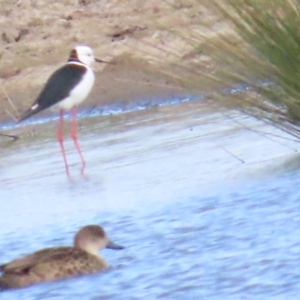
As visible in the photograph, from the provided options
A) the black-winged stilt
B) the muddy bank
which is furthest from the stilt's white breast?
the muddy bank

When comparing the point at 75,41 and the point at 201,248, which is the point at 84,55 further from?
the point at 201,248

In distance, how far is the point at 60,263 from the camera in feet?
16.9

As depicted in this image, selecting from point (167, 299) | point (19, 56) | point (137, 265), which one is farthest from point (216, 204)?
point (19, 56)

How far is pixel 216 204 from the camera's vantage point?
636cm

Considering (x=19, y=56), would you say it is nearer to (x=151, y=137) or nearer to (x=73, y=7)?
(x=73, y=7)

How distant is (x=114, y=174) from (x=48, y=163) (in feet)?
4.93

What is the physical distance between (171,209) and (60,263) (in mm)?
1351

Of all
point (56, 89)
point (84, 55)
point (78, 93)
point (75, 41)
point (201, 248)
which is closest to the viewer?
point (201, 248)

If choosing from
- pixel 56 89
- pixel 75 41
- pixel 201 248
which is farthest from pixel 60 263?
pixel 75 41

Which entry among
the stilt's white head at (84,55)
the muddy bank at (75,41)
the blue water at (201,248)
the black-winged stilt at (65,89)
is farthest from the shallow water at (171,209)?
the muddy bank at (75,41)

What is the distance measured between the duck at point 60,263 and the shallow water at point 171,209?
0.05 meters

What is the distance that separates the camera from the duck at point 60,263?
5055 mm

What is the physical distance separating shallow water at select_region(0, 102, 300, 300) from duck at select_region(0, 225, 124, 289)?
0.05m

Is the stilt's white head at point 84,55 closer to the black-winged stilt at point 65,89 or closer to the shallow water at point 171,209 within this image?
the black-winged stilt at point 65,89
